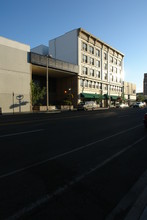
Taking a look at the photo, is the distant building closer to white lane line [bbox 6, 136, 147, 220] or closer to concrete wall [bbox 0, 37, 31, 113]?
concrete wall [bbox 0, 37, 31, 113]

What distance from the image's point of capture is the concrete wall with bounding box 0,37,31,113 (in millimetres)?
26734

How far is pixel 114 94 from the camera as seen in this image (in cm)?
5669

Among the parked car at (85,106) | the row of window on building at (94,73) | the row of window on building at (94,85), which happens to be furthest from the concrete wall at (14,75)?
the row of window on building at (94,73)

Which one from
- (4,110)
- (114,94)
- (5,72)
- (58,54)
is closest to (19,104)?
(4,110)

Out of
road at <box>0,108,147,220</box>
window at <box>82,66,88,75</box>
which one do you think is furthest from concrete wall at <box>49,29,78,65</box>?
road at <box>0,108,147,220</box>

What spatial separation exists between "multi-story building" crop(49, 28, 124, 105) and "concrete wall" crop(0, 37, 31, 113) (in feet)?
51.3

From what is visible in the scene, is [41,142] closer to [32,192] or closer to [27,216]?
[32,192]

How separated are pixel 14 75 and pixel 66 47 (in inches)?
829

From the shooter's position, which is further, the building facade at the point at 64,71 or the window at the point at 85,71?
the window at the point at 85,71

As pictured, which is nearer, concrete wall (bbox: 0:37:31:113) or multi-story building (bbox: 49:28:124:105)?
concrete wall (bbox: 0:37:31:113)

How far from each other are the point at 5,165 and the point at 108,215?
2.92 metres

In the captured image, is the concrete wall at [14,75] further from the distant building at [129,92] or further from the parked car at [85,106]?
the distant building at [129,92]

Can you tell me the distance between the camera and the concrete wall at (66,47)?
41.6 metres

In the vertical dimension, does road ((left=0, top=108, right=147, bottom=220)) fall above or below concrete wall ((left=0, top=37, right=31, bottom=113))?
below
